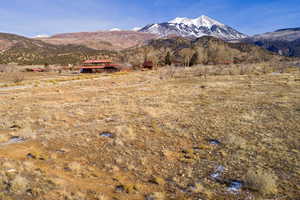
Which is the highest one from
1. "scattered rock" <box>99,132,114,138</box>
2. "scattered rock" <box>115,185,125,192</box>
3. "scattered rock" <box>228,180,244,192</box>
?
"scattered rock" <box>99,132,114,138</box>

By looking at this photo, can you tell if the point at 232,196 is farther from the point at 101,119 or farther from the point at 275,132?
the point at 101,119

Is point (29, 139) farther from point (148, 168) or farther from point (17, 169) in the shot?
point (148, 168)

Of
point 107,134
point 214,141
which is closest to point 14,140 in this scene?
point 107,134

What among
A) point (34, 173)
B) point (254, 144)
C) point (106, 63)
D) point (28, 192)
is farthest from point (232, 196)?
point (106, 63)

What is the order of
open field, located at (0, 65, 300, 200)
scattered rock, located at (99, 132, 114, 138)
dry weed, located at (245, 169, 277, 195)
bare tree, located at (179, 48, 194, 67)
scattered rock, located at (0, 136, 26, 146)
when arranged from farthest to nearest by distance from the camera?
1. bare tree, located at (179, 48, 194, 67)
2. scattered rock, located at (99, 132, 114, 138)
3. scattered rock, located at (0, 136, 26, 146)
4. open field, located at (0, 65, 300, 200)
5. dry weed, located at (245, 169, 277, 195)

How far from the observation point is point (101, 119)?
10.7m

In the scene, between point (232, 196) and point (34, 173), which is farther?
point (34, 173)

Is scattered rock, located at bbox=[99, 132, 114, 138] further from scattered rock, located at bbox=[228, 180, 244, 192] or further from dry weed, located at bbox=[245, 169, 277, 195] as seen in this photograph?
dry weed, located at bbox=[245, 169, 277, 195]

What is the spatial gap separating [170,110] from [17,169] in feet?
28.0

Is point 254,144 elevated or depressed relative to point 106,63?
depressed

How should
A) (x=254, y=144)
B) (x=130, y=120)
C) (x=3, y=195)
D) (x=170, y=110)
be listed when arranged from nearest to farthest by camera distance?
(x=3, y=195) < (x=254, y=144) < (x=130, y=120) < (x=170, y=110)

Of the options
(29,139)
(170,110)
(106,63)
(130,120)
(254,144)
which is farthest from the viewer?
(106,63)

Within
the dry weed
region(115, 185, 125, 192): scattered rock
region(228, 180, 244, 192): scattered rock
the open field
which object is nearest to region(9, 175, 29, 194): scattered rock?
the open field

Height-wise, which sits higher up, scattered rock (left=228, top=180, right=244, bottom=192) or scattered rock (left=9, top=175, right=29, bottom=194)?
scattered rock (left=9, top=175, right=29, bottom=194)
